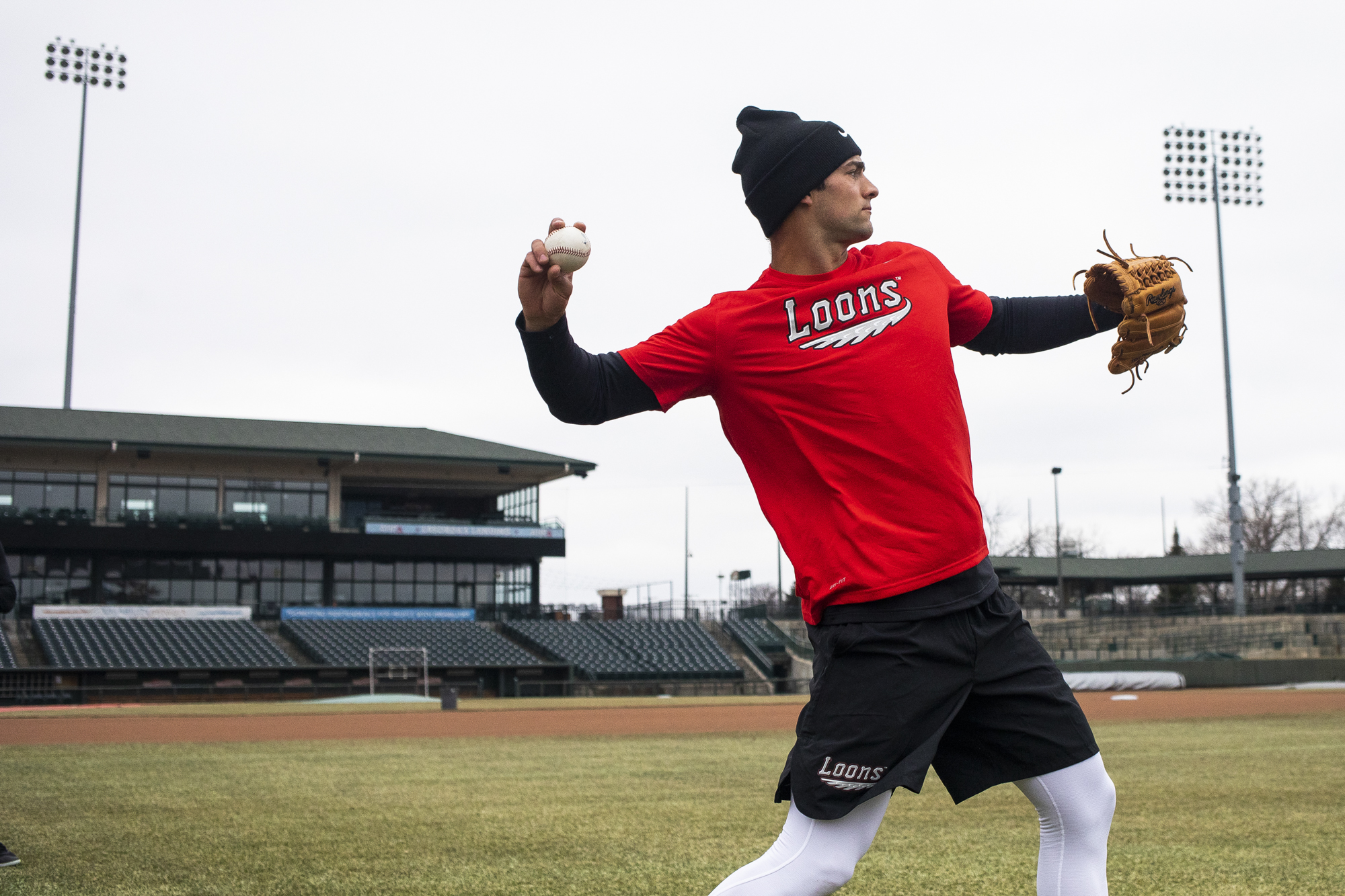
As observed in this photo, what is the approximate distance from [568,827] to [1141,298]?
5.54 metres

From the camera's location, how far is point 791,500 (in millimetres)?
3002

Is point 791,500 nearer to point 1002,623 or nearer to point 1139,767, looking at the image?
point 1002,623

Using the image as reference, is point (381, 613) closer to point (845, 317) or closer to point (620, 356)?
point (620, 356)

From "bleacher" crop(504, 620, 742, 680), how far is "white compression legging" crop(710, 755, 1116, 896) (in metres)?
42.0

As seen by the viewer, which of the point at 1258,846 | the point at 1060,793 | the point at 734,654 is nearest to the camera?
the point at 1060,793

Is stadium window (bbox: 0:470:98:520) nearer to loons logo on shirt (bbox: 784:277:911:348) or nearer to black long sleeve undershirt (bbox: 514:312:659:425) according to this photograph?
black long sleeve undershirt (bbox: 514:312:659:425)

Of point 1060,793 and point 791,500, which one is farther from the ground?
point 791,500

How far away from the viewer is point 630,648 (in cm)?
4766

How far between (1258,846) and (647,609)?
1888 inches

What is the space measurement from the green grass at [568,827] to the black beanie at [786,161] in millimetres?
3440

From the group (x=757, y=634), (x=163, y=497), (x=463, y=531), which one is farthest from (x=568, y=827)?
(x=163, y=497)

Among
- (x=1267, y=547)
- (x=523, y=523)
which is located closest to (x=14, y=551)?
(x=523, y=523)

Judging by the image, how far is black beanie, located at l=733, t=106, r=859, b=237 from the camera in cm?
307

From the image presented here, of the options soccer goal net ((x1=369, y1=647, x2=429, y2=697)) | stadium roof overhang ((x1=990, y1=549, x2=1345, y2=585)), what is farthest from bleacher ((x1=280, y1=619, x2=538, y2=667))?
stadium roof overhang ((x1=990, y1=549, x2=1345, y2=585))
